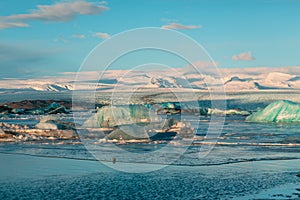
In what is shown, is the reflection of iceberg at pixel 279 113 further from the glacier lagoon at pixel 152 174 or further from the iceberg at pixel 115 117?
the glacier lagoon at pixel 152 174

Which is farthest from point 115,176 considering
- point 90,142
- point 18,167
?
point 90,142

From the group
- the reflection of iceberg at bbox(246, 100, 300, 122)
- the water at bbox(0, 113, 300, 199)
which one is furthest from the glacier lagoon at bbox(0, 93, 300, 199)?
the reflection of iceberg at bbox(246, 100, 300, 122)

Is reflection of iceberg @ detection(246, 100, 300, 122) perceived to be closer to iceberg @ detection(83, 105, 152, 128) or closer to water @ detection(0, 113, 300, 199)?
iceberg @ detection(83, 105, 152, 128)

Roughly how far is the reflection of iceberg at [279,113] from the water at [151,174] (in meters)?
23.6

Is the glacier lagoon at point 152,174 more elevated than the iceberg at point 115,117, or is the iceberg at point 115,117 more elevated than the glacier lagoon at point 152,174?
the iceberg at point 115,117

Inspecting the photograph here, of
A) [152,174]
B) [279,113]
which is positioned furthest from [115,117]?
[279,113]

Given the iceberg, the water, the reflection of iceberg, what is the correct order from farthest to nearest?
the reflection of iceberg
the iceberg
the water

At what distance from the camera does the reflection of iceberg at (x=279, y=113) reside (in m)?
44.0

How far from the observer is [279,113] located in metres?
45.1

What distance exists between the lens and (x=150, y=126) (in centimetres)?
3044

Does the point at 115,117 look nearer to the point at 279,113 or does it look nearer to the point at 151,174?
the point at 151,174

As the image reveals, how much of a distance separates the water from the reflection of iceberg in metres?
23.6

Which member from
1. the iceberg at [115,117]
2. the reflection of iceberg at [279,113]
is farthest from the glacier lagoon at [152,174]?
the reflection of iceberg at [279,113]

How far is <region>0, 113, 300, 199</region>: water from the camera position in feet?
37.0
